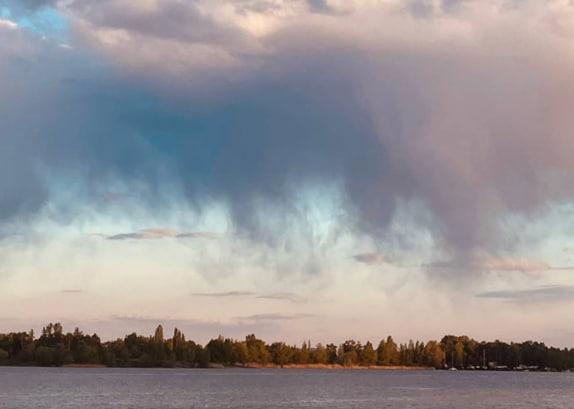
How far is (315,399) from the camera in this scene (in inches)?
5595

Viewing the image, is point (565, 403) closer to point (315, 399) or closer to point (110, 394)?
point (315, 399)

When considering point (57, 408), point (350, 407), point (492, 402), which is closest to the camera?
point (57, 408)

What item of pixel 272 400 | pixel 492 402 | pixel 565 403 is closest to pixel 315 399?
pixel 272 400

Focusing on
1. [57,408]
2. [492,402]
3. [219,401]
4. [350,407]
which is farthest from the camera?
[492,402]

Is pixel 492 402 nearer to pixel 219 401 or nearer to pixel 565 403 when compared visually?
pixel 565 403

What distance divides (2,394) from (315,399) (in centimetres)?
5168

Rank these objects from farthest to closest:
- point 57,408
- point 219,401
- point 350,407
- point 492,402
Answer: point 492,402 → point 219,401 → point 350,407 → point 57,408

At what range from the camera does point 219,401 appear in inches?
5315

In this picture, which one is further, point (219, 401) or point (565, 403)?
point (565, 403)

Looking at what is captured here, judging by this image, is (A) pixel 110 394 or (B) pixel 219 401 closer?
(B) pixel 219 401

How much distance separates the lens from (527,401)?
150 meters

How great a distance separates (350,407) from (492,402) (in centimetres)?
3206

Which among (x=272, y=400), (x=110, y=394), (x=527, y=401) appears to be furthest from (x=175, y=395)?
(x=527, y=401)

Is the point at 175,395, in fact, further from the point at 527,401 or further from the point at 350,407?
the point at 527,401
